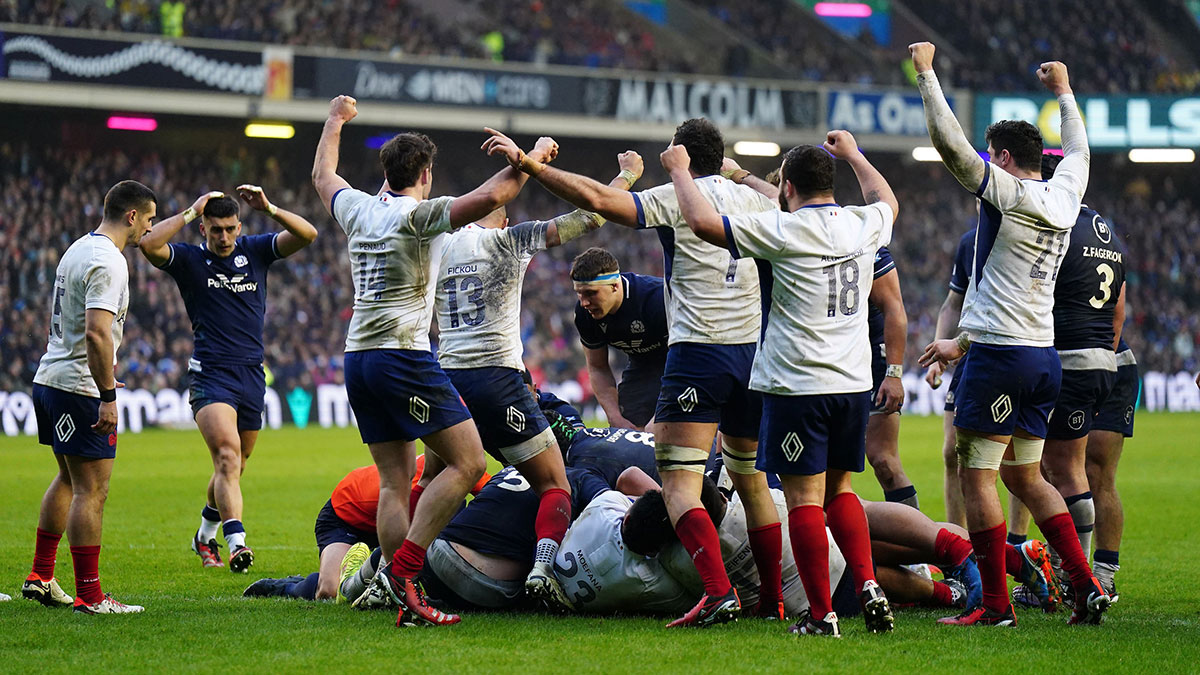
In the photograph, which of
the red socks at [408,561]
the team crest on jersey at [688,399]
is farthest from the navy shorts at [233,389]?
the team crest on jersey at [688,399]

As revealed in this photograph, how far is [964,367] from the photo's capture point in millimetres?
6652

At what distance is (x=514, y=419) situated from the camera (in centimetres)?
709

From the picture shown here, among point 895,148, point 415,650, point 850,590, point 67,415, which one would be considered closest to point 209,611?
point 67,415

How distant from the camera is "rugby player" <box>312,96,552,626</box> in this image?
6.47 metres

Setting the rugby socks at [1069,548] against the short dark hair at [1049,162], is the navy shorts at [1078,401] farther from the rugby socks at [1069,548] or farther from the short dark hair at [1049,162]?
the short dark hair at [1049,162]

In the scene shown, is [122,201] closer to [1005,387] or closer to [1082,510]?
[1005,387]

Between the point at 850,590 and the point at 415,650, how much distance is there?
2.37 meters

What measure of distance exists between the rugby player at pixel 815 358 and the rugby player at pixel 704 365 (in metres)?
0.38

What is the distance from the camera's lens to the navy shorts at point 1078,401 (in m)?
7.25

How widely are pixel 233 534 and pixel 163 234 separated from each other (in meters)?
2.18

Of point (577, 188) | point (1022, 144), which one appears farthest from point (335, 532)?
point (1022, 144)

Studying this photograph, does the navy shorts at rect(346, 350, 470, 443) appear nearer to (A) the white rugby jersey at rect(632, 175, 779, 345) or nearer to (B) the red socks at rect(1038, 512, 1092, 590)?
(A) the white rugby jersey at rect(632, 175, 779, 345)

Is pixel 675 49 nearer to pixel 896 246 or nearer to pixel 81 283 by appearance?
pixel 896 246

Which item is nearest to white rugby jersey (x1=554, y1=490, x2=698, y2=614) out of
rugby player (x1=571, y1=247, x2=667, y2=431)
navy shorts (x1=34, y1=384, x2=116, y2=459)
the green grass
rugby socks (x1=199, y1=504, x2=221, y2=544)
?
the green grass
